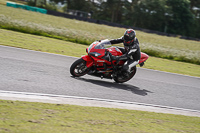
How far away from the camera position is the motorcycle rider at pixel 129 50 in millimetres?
8234

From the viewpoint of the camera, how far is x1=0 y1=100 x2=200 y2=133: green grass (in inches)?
156

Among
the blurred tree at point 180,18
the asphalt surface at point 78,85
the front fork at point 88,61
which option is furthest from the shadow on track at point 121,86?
the blurred tree at point 180,18

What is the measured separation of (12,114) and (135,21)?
66788 millimetres

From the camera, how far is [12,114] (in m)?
4.23

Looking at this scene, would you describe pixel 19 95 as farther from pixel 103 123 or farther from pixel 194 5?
pixel 194 5

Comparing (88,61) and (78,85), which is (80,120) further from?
(88,61)

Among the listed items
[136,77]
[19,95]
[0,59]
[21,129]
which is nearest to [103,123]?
[21,129]

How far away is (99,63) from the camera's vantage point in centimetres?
820

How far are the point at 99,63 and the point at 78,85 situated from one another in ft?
3.79

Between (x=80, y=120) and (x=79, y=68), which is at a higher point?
(x=79, y=68)

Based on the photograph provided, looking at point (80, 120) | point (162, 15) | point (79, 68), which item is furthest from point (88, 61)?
point (162, 15)

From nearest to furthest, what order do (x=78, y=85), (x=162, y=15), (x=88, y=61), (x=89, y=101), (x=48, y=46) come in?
(x=89, y=101), (x=78, y=85), (x=88, y=61), (x=48, y=46), (x=162, y=15)

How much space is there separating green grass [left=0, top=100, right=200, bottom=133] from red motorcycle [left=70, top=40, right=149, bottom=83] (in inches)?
99.5

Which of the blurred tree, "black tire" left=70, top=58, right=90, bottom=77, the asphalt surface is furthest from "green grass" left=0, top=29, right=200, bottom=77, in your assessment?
the blurred tree
